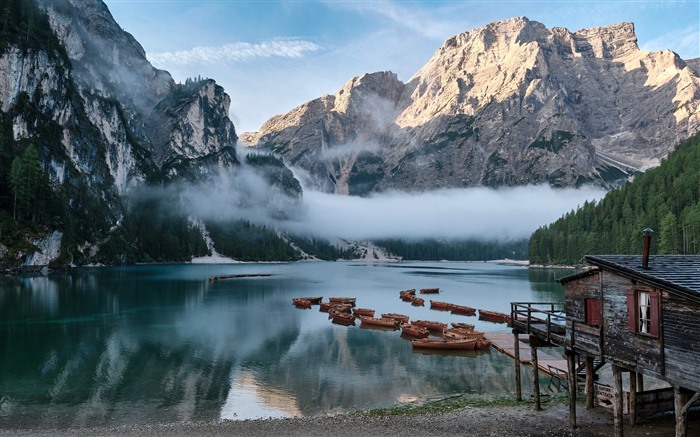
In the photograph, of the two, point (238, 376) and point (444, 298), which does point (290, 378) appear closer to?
point (238, 376)

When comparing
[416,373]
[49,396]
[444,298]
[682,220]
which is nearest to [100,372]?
[49,396]

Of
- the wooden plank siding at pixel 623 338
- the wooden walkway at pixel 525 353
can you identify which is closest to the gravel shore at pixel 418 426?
the wooden plank siding at pixel 623 338

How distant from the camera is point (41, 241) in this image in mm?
158500

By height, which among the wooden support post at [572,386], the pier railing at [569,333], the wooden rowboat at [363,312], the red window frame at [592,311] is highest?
the red window frame at [592,311]

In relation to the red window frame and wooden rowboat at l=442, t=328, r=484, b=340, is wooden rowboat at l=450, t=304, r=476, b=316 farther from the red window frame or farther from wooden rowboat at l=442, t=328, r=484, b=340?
the red window frame

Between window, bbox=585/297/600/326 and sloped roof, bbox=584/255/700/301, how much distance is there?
7.56ft

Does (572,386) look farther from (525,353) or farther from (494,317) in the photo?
(494,317)

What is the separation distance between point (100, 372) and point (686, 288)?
50.2 m

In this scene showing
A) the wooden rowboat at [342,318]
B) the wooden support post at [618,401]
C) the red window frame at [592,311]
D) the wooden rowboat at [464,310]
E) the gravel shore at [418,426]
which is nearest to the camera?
the wooden support post at [618,401]

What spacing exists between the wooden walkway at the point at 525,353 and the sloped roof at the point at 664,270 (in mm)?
19884

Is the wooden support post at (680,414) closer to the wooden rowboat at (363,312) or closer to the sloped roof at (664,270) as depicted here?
the sloped roof at (664,270)

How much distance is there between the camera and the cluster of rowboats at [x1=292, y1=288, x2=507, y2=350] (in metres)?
60.4

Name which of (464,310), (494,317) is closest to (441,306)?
(464,310)

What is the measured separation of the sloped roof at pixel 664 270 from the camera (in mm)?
20508
